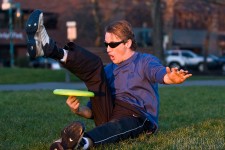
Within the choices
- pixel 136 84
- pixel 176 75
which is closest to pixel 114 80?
pixel 136 84

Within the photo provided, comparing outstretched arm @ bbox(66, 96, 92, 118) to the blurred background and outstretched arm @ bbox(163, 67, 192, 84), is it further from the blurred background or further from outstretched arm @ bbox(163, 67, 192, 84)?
the blurred background

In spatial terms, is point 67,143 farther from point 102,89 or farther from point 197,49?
point 197,49

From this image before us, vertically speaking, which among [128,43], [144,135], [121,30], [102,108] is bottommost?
[144,135]

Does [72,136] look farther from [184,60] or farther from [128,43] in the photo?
[184,60]

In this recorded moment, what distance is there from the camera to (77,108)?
4910mm

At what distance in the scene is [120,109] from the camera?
5.12m

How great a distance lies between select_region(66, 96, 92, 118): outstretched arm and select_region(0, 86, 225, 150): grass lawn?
44 cm

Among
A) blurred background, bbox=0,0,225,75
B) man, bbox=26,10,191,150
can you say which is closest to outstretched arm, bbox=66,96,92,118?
man, bbox=26,10,191,150

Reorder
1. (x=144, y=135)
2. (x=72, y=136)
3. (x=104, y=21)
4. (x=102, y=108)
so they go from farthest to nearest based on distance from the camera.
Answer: (x=104, y=21)
(x=144, y=135)
(x=102, y=108)
(x=72, y=136)

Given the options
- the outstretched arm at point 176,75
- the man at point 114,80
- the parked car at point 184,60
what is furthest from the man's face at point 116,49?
the parked car at point 184,60

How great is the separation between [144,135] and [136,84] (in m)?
0.51

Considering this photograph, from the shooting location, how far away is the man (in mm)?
4484

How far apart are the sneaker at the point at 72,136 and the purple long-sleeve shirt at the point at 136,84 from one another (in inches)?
40.0

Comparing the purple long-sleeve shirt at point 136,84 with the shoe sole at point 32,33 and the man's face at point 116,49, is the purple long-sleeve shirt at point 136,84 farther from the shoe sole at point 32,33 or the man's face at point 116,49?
the shoe sole at point 32,33
